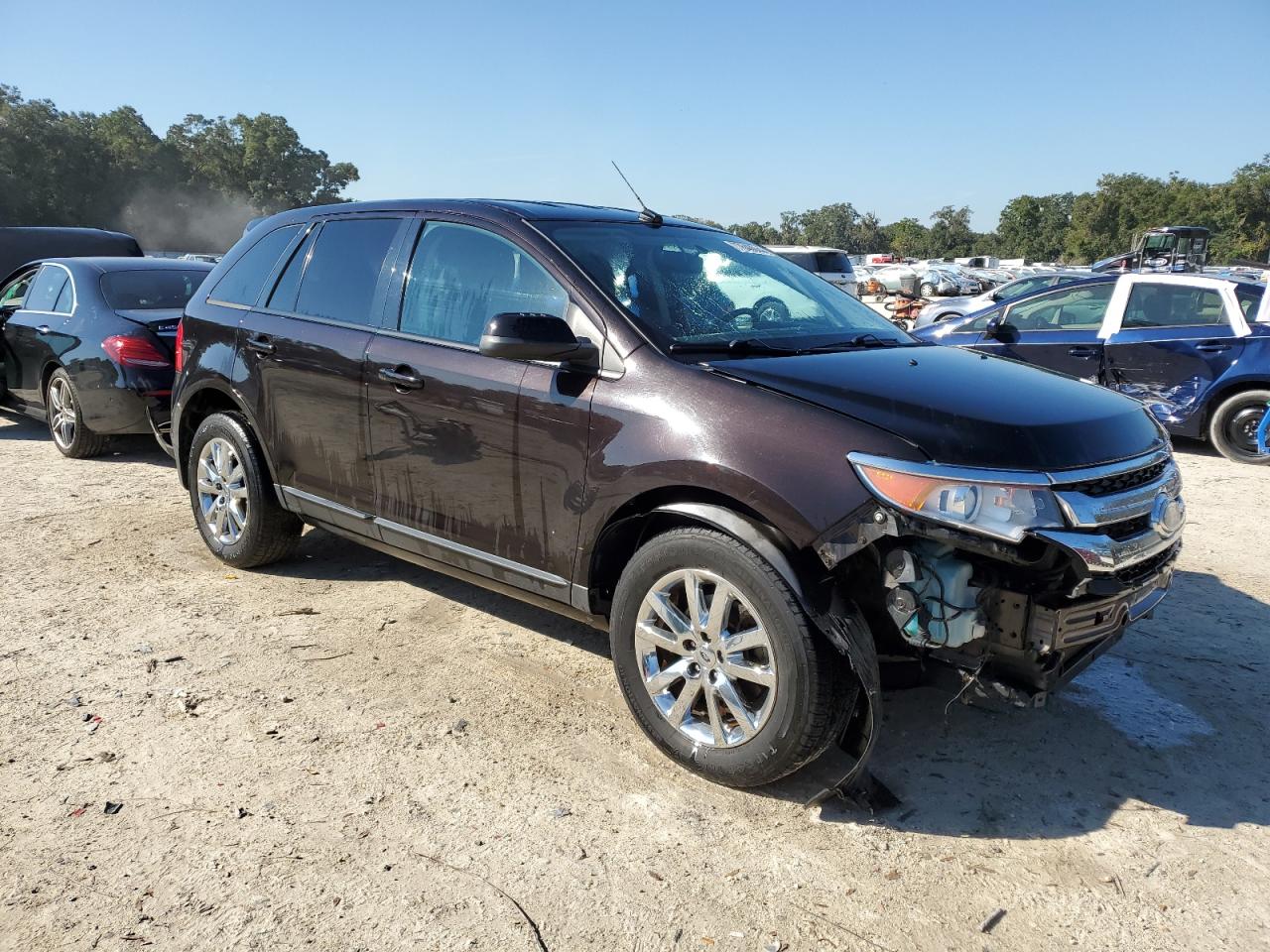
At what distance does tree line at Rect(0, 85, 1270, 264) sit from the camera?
49.7 metres

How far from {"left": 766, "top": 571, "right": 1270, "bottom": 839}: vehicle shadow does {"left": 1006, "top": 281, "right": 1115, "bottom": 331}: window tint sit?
558 centimetres

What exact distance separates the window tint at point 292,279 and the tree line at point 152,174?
51125mm

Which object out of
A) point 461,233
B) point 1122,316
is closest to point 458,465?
point 461,233

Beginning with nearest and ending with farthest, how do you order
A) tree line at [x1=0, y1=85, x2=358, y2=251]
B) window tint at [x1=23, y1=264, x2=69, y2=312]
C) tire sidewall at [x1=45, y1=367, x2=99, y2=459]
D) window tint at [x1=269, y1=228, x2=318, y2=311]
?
window tint at [x1=269, y1=228, x2=318, y2=311] → tire sidewall at [x1=45, y1=367, x2=99, y2=459] → window tint at [x1=23, y1=264, x2=69, y2=312] → tree line at [x1=0, y1=85, x2=358, y2=251]

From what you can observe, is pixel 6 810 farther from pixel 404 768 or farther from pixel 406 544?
pixel 406 544

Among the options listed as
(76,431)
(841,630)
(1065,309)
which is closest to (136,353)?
(76,431)

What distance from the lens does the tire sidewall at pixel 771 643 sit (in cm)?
279

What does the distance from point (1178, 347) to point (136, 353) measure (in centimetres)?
889

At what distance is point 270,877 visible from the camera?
8.46ft

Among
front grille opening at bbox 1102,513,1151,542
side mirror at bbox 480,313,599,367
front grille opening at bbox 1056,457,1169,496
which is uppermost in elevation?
side mirror at bbox 480,313,599,367

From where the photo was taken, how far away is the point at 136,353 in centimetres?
727

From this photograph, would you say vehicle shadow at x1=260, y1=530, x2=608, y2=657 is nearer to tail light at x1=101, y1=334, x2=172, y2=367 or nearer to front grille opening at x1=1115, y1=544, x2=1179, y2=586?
front grille opening at x1=1115, y1=544, x2=1179, y2=586

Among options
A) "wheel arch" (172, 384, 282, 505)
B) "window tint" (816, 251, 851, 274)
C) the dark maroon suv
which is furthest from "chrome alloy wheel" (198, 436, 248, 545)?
"window tint" (816, 251, 851, 274)

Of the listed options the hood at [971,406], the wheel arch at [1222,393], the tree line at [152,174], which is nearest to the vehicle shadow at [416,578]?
the hood at [971,406]
